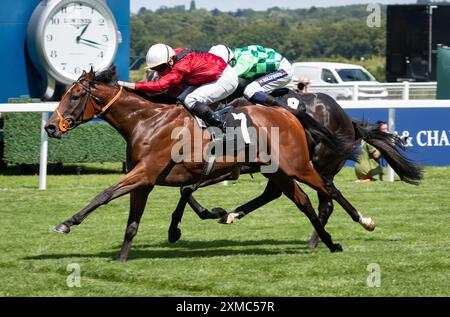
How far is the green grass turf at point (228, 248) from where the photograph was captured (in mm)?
7035

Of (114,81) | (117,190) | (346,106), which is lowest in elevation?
(117,190)

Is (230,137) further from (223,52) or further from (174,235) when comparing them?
(174,235)

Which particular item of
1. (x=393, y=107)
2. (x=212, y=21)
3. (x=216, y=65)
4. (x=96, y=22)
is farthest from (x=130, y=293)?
(x=212, y=21)

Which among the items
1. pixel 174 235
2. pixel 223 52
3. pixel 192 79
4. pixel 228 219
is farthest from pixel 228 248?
pixel 223 52

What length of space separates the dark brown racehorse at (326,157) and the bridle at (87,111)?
1.15 metres

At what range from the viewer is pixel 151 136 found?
8133 millimetres

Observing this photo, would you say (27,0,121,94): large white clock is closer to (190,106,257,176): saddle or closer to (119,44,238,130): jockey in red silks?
(119,44,238,130): jockey in red silks

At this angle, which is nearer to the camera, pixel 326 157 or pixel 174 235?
pixel 174 235

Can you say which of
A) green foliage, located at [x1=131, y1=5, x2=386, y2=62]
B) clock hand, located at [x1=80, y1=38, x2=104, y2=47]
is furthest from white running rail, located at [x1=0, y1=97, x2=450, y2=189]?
green foliage, located at [x1=131, y1=5, x2=386, y2=62]

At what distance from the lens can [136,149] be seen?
810 cm

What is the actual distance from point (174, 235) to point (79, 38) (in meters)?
7.36

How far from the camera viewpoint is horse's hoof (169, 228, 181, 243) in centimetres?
894

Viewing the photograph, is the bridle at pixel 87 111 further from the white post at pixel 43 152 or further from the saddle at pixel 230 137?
the white post at pixel 43 152
